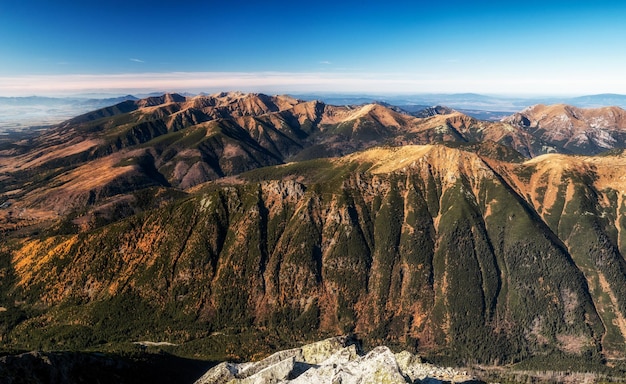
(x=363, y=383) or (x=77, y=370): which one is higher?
(x=363, y=383)

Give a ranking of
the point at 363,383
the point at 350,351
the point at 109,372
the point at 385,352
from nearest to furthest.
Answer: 1. the point at 363,383
2. the point at 385,352
3. the point at 350,351
4. the point at 109,372

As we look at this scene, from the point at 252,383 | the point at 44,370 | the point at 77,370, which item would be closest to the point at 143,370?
the point at 77,370

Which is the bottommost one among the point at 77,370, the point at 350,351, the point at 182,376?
the point at 182,376

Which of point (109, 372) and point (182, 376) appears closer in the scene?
point (109, 372)

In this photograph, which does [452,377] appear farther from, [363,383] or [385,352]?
[363,383]

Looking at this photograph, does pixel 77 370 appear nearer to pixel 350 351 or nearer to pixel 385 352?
pixel 350 351

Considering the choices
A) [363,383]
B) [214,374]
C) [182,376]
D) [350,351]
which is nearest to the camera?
[363,383]

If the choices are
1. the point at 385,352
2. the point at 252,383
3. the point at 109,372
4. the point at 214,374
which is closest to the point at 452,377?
the point at 385,352
